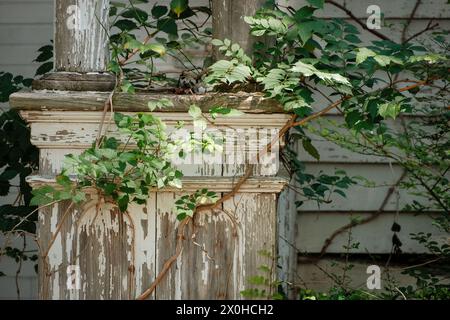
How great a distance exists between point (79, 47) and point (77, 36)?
4cm

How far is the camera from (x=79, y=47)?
3.01m

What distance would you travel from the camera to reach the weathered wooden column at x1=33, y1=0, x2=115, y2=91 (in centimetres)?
298

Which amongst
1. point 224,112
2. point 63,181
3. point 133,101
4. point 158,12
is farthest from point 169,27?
point 63,181

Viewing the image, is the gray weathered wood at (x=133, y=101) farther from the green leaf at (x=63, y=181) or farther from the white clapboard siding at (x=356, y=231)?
the white clapboard siding at (x=356, y=231)

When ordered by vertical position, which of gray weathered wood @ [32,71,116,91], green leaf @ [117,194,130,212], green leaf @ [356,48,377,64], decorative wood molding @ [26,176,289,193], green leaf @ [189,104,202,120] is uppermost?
green leaf @ [356,48,377,64]

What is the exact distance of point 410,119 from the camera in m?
4.77

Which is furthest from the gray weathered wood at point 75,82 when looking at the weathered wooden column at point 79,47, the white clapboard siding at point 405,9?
the white clapboard siding at point 405,9

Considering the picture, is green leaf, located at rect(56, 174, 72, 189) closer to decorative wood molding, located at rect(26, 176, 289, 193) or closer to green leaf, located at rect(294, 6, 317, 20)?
decorative wood molding, located at rect(26, 176, 289, 193)

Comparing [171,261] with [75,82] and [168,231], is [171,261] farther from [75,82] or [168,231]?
[75,82]

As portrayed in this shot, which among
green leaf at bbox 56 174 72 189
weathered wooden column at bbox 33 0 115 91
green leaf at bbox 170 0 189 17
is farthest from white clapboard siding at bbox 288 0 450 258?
green leaf at bbox 56 174 72 189
